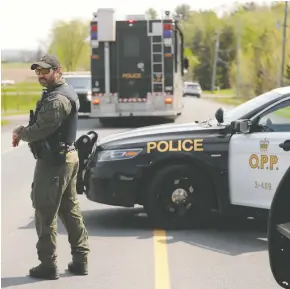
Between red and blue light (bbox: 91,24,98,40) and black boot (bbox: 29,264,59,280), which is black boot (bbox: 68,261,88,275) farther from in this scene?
red and blue light (bbox: 91,24,98,40)

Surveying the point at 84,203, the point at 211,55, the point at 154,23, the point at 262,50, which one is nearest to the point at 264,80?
the point at 262,50

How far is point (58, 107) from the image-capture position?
19.0ft

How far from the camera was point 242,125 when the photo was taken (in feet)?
24.2

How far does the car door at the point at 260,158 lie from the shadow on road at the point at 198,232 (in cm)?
40

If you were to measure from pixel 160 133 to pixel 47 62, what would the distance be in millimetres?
2344

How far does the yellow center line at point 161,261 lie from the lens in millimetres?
5941

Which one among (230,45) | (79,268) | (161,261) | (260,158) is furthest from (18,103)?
(230,45)

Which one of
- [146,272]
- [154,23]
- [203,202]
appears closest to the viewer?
[146,272]

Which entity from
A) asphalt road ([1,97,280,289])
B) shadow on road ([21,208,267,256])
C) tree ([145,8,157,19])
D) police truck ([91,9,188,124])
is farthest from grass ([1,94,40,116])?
asphalt road ([1,97,280,289])

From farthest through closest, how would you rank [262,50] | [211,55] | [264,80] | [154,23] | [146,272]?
[211,55], [262,50], [264,80], [154,23], [146,272]

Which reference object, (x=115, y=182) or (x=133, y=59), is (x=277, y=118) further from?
(x=133, y=59)

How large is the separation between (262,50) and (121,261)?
46490 mm

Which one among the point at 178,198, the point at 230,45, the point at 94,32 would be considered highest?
the point at 94,32

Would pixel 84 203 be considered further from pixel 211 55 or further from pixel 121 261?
pixel 211 55
